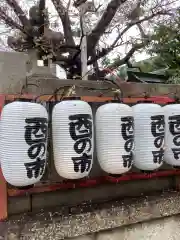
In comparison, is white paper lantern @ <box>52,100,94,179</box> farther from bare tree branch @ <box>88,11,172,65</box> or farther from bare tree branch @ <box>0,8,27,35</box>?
bare tree branch @ <box>88,11,172,65</box>

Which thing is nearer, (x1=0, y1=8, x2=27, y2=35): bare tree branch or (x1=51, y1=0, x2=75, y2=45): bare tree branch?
(x1=51, y1=0, x2=75, y2=45): bare tree branch

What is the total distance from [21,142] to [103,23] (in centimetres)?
577

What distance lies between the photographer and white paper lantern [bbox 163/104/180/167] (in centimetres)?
243

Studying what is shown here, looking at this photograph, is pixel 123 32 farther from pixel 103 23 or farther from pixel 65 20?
pixel 65 20

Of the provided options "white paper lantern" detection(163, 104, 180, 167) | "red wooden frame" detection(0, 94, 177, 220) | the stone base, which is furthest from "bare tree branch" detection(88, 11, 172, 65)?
the stone base

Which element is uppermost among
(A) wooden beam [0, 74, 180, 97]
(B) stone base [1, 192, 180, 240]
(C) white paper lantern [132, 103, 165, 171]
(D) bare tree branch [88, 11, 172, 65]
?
(D) bare tree branch [88, 11, 172, 65]

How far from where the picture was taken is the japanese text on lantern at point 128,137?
203cm

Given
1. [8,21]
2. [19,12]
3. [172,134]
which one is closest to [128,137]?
[172,134]

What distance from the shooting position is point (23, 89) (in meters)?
2.19

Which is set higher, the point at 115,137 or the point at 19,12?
the point at 19,12

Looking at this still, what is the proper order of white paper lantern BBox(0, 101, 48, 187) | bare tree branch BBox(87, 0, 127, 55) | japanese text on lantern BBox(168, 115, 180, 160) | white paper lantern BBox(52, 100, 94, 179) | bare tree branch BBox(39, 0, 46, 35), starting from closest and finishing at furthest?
white paper lantern BBox(0, 101, 48, 187) < white paper lantern BBox(52, 100, 94, 179) < japanese text on lantern BBox(168, 115, 180, 160) < bare tree branch BBox(39, 0, 46, 35) < bare tree branch BBox(87, 0, 127, 55)

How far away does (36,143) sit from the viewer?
1.80 meters

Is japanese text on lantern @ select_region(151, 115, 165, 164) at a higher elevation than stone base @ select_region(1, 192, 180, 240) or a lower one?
higher

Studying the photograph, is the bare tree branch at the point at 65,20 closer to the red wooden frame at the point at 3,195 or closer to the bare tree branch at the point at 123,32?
the bare tree branch at the point at 123,32
